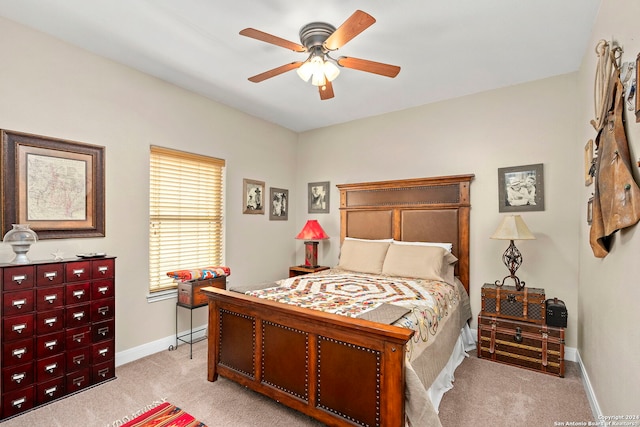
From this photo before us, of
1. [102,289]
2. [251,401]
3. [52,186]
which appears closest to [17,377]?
[102,289]

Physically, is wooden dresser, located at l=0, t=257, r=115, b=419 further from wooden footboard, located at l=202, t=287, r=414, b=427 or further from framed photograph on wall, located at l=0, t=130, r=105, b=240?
wooden footboard, located at l=202, t=287, r=414, b=427

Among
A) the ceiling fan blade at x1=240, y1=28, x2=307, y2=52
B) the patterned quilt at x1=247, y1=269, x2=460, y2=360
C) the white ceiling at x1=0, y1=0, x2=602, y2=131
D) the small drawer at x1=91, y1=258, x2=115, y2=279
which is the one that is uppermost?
the white ceiling at x1=0, y1=0, x2=602, y2=131

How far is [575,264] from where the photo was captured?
2.99 metres

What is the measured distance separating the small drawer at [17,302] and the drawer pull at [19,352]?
0.26 m

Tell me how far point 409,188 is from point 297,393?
9.05ft

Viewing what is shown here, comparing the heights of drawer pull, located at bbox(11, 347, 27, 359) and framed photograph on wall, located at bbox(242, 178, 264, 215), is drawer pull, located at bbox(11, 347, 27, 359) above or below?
below

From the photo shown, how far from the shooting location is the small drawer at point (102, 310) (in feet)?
8.30

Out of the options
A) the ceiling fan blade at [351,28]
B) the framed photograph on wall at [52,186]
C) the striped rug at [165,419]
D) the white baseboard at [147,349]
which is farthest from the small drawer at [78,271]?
the ceiling fan blade at [351,28]

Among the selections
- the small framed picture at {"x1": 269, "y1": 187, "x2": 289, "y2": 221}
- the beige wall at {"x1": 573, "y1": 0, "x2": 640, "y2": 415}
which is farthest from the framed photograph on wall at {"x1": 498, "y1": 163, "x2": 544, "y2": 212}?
the small framed picture at {"x1": 269, "y1": 187, "x2": 289, "y2": 221}

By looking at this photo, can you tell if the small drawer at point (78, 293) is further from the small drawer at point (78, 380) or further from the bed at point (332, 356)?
the bed at point (332, 356)

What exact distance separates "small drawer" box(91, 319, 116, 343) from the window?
576mm

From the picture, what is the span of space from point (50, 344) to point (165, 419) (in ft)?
3.49

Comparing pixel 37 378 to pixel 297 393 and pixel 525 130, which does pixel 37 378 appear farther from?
pixel 525 130

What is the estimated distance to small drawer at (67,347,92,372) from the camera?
2385 mm
